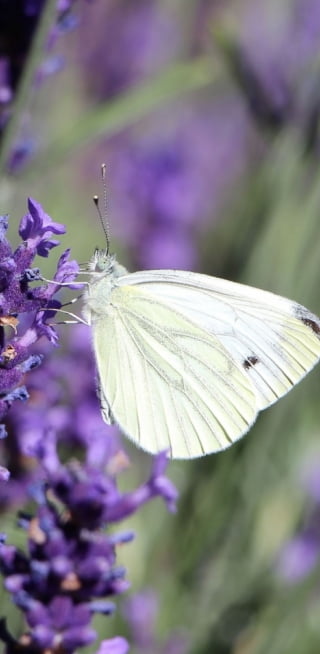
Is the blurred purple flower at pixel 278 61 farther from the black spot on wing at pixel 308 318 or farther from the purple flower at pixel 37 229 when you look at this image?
the purple flower at pixel 37 229

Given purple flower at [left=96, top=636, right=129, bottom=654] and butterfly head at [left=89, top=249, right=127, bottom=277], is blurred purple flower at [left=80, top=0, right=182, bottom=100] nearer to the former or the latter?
butterfly head at [left=89, top=249, right=127, bottom=277]

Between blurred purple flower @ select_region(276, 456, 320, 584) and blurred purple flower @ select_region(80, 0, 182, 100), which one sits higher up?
blurred purple flower @ select_region(80, 0, 182, 100)

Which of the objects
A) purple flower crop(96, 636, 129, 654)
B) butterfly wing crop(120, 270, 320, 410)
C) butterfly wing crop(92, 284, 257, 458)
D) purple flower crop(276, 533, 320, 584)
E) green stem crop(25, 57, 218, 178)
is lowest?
purple flower crop(276, 533, 320, 584)

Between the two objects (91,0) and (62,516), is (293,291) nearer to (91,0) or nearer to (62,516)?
(91,0)

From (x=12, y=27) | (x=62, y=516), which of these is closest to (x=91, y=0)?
(x=12, y=27)

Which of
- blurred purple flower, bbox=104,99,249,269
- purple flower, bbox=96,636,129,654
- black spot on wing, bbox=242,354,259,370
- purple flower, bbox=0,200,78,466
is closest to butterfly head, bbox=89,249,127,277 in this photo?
black spot on wing, bbox=242,354,259,370

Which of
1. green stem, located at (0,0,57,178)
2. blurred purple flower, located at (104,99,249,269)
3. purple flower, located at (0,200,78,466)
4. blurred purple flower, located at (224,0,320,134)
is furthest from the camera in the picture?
blurred purple flower, located at (104,99,249,269)

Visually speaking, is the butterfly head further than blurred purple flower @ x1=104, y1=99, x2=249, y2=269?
No
